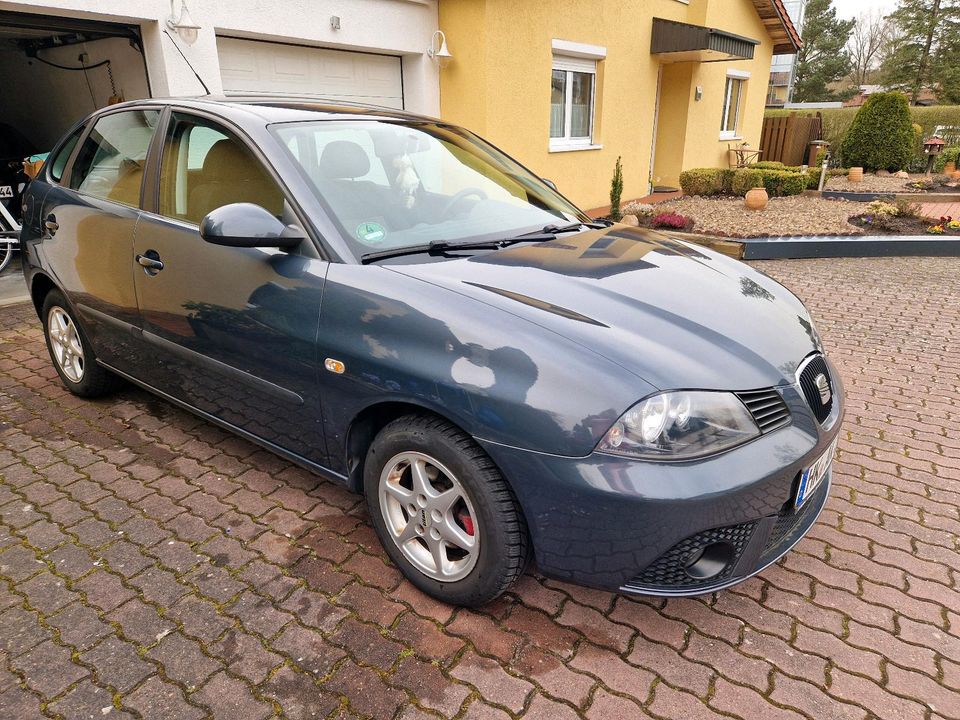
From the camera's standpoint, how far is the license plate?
83.2 inches

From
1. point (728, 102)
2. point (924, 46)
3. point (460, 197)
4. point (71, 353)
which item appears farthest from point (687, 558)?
point (924, 46)

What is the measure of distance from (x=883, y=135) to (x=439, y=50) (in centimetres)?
1361

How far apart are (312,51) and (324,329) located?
6.40m

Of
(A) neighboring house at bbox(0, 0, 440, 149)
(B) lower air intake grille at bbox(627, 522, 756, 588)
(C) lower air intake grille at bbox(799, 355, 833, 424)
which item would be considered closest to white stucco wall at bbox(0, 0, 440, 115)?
(A) neighboring house at bbox(0, 0, 440, 149)

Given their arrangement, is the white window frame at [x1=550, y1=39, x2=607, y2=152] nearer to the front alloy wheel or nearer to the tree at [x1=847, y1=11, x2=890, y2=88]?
the front alloy wheel

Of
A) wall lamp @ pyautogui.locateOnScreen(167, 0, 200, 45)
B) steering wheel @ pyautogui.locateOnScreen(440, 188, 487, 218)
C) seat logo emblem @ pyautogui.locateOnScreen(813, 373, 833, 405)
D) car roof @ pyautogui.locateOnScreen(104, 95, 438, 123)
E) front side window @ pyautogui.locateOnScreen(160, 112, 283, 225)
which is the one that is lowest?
seat logo emblem @ pyautogui.locateOnScreen(813, 373, 833, 405)

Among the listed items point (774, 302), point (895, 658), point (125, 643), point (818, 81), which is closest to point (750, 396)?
point (774, 302)

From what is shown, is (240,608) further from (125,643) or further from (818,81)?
(818,81)

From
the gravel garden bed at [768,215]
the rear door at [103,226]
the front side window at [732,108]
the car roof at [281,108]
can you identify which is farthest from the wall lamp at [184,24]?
the front side window at [732,108]

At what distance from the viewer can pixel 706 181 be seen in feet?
43.8

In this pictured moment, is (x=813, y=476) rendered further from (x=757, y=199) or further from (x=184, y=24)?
(x=757, y=199)

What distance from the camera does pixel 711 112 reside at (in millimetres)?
14945

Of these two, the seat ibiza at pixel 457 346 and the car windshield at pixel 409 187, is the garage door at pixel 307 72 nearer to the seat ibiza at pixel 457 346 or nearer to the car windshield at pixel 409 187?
the seat ibiza at pixel 457 346

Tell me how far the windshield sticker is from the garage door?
5.05 m
